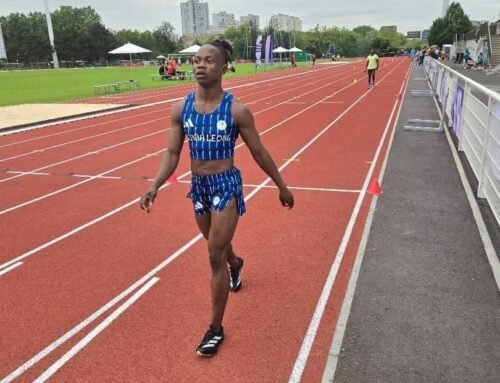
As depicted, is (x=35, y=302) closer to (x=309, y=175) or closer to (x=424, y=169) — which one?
(x=309, y=175)

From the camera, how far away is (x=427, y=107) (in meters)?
16.9

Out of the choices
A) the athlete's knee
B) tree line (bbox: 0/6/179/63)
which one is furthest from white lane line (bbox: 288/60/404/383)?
tree line (bbox: 0/6/179/63)

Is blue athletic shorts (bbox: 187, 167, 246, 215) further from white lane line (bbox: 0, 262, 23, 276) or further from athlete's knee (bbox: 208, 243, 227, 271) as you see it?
white lane line (bbox: 0, 262, 23, 276)

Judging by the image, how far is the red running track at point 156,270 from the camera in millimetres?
3250

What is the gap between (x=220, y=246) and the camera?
10.5 feet

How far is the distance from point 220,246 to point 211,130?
2.63 feet

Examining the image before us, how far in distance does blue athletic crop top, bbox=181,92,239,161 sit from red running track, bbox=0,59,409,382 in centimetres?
140

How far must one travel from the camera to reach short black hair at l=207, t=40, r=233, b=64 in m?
3.20

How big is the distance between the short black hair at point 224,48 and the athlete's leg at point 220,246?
1008 millimetres

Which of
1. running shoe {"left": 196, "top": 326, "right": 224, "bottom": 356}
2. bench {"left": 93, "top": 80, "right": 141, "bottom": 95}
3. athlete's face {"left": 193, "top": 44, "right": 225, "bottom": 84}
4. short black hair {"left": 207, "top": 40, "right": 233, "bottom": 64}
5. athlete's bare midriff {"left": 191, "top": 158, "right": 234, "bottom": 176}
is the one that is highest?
short black hair {"left": 207, "top": 40, "right": 233, "bottom": 64}

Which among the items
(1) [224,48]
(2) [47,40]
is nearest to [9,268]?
(1) [224,48]

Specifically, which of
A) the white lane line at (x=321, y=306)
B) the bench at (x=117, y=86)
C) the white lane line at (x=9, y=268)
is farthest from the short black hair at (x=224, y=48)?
the bench at (x=117, y=86)

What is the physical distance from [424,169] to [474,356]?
560cm

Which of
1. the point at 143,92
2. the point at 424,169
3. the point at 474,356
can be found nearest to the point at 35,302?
the point at 474,356
